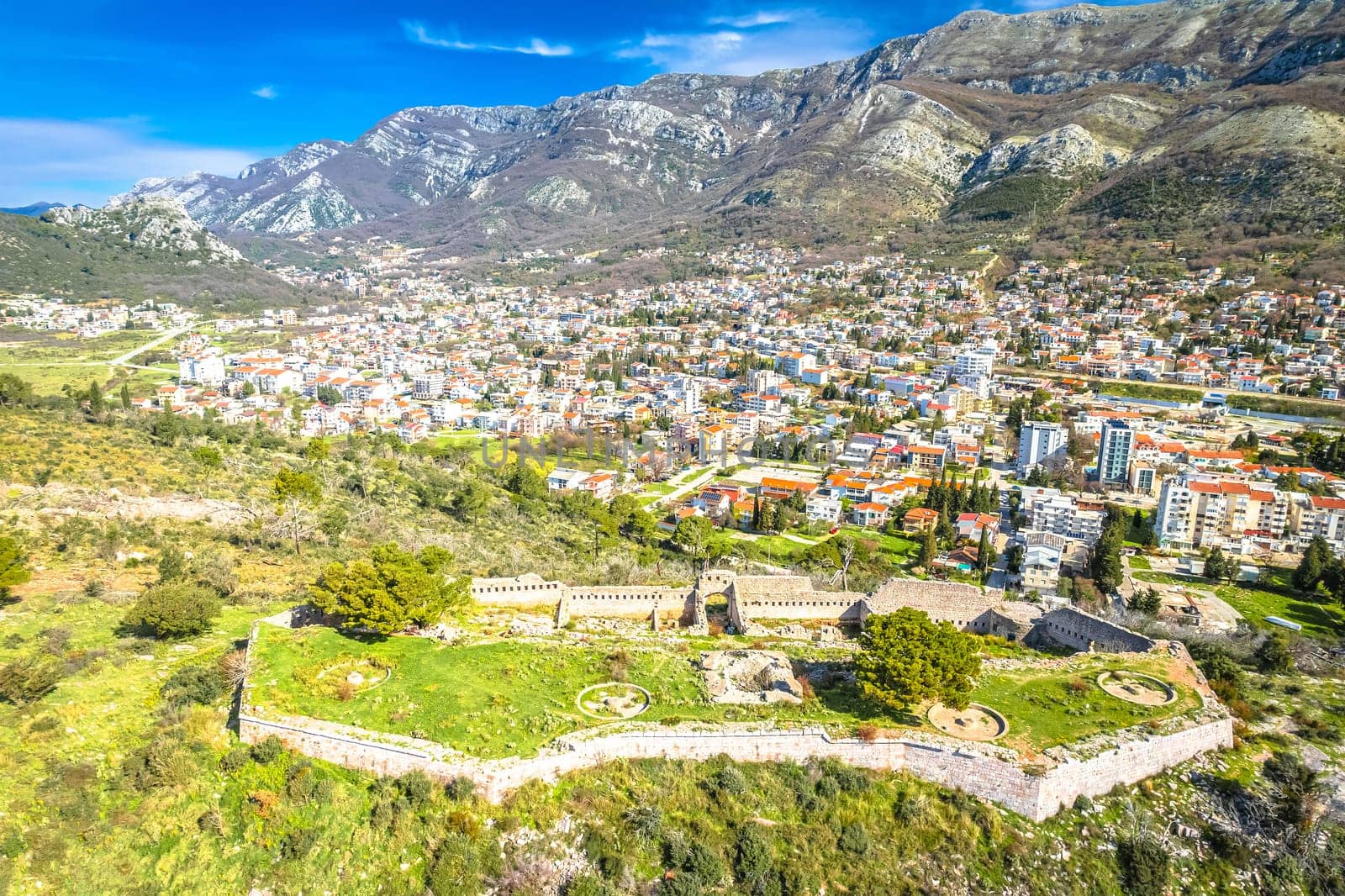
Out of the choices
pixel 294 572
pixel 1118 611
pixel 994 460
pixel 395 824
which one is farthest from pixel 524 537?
pixel 994 460

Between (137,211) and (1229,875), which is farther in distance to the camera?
(137,211)

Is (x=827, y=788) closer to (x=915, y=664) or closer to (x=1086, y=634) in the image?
(x=915, y=664)

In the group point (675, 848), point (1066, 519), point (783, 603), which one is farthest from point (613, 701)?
point (1066, 519)

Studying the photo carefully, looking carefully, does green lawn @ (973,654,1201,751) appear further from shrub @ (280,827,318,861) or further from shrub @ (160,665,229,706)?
shrub @ (160,665,229,706)

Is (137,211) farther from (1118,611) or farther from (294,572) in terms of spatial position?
(1118,611)

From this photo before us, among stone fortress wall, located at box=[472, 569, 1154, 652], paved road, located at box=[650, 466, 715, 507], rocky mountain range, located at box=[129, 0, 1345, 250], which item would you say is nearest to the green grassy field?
paved road, located at box=[650, 466, 715, 507]
